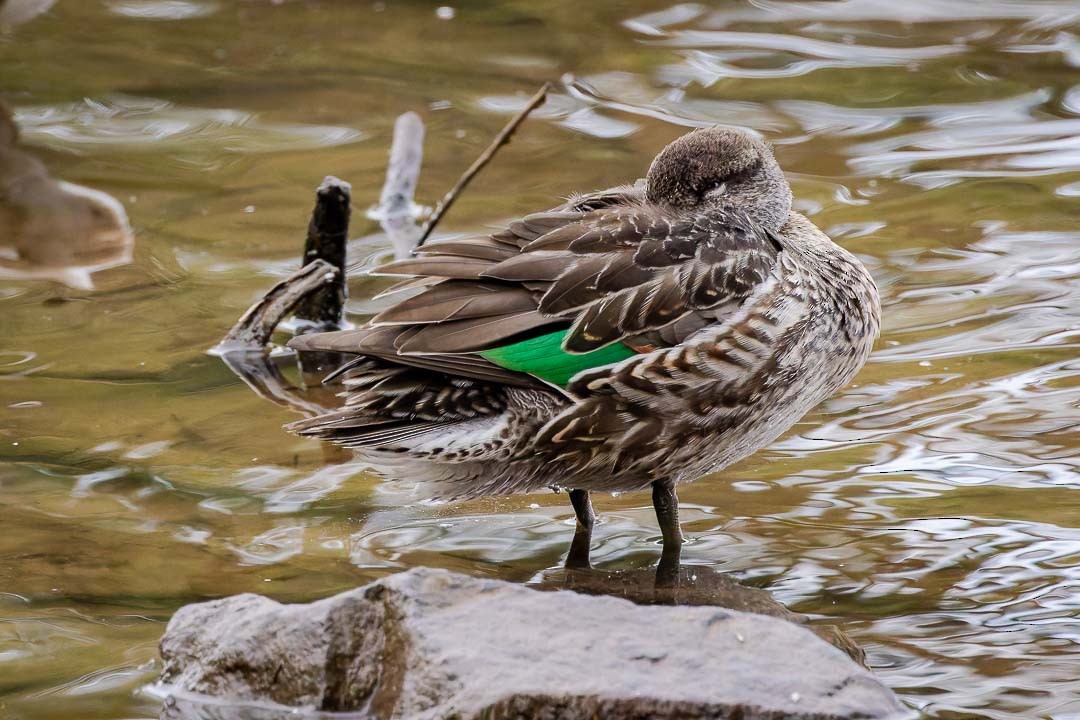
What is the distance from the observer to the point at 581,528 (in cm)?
589

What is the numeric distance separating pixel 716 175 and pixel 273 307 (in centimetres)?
263

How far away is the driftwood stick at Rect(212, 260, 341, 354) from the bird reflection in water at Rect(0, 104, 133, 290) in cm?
135

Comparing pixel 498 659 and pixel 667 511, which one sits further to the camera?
pixel 667 511

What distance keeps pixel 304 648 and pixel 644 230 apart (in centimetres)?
200

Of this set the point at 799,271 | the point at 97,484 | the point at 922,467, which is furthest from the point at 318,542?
the point at 922,467

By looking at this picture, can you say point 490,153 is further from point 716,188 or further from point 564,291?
point 564,291

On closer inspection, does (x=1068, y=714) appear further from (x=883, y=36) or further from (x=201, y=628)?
(x=883, y=36)

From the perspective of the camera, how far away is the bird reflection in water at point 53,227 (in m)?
8.77

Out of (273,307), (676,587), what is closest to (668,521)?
(676,587)

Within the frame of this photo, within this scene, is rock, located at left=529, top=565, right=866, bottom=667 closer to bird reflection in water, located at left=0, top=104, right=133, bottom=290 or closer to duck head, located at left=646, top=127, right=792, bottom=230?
duck head, located at left=646, top=127, right=792, bottom=230

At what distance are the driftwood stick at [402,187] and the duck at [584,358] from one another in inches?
132

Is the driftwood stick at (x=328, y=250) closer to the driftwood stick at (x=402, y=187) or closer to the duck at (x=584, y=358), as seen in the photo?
the driftwood stick at (x=402, y=187)

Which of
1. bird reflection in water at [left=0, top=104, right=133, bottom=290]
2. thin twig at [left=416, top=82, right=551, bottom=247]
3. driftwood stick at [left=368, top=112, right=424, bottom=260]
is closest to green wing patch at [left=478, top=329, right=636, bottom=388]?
thin twig at [left=416, top=82, right=551, bottom=247]

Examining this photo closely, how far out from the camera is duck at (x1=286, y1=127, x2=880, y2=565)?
209 inches
